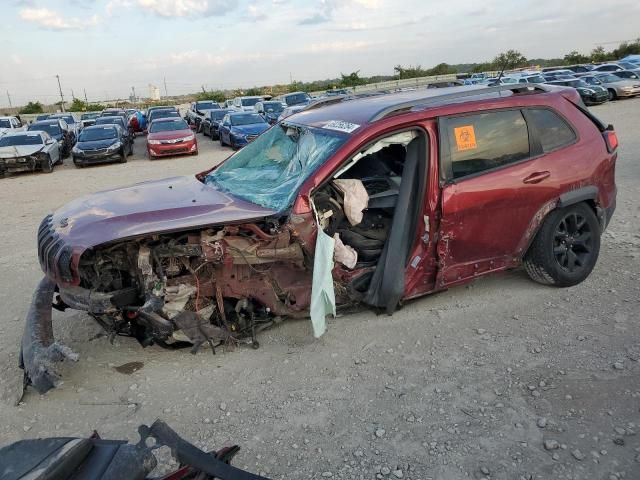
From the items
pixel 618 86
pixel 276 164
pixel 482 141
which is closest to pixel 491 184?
pixel 482 141

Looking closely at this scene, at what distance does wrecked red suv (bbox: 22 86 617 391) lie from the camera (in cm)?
370

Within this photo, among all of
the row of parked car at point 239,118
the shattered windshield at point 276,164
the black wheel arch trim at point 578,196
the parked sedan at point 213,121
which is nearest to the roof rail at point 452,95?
the shattered windshield at point 276,164

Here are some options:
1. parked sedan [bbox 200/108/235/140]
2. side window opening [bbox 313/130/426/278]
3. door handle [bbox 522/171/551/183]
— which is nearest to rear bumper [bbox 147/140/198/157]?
parked sedan [bbox 200/108/235/140]

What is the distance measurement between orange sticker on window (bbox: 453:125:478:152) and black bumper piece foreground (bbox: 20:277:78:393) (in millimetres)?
3128

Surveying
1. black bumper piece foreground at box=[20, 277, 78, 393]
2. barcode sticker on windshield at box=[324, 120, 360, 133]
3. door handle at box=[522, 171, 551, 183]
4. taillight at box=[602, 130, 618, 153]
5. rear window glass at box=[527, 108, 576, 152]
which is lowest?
black bumper piece foreground at box=[20, 277, 78, 393]

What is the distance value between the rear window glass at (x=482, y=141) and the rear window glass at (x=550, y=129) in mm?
148

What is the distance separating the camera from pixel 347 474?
279cm

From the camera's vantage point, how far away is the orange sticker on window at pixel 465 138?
4253 millimetres

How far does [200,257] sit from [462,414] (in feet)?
6.47

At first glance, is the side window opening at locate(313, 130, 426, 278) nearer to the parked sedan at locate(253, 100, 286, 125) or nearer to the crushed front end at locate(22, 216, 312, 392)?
the crushed front end at locate(22, 216, 312, 392)

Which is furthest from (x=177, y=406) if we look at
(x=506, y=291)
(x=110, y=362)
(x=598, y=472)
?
(x=506, y=291)

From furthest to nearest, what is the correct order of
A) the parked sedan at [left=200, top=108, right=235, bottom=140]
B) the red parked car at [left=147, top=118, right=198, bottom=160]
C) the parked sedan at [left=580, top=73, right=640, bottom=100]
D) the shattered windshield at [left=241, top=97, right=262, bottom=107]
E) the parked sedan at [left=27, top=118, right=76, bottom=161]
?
the shattered windshield at [left=241, top=97, right=262, bottom=107] → the parked sedan at [left=580, top=73, right=640, bottom=100] → the parked sedan at [left=200, top=108, right=235, bottom=140] → the parked sedan at [left=27, top=118, right=76, bottom=161] → the red parked car at [left=147, top=118, right=198, bottom=160]

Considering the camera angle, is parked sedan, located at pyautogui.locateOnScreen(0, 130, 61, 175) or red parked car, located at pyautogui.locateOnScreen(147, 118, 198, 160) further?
red parked car, located at pyautogui.locateOnScreen(147, 118, 198, 160)

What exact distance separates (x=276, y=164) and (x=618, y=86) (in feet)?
83.8
